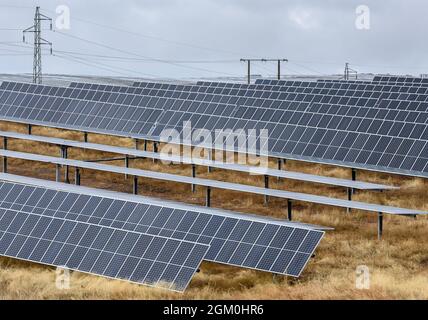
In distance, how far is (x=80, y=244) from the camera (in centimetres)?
2470

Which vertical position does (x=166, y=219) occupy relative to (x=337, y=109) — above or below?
below

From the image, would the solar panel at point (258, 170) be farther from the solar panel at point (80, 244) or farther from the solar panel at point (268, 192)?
the solar panel at point (80, 244)

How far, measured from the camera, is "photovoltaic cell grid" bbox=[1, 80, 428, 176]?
36562mm

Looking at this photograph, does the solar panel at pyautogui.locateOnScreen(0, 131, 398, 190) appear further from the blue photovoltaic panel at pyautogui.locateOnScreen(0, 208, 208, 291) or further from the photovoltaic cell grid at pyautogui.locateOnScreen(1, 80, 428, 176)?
the blue photovoltaic panel at pyautogui.locateOnScreen(0, 208, 208, 291)

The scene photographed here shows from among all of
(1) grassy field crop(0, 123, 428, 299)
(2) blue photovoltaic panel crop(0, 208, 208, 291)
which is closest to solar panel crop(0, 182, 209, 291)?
(2) blue photovoltaic panel crop(0, 208, 208, 291)

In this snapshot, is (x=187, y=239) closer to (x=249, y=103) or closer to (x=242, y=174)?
(x=242, y=174)

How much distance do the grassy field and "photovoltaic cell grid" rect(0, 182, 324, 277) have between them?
0.56 m

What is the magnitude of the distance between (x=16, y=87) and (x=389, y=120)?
65.8ft

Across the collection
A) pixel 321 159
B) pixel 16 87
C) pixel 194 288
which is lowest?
pixel 194 288

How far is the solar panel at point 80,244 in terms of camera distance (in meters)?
22.9

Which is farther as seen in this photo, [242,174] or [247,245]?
[242,174]

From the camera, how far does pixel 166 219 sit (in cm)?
2514

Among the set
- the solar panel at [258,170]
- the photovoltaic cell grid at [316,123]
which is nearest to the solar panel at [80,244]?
the solar panel at [258,170]
